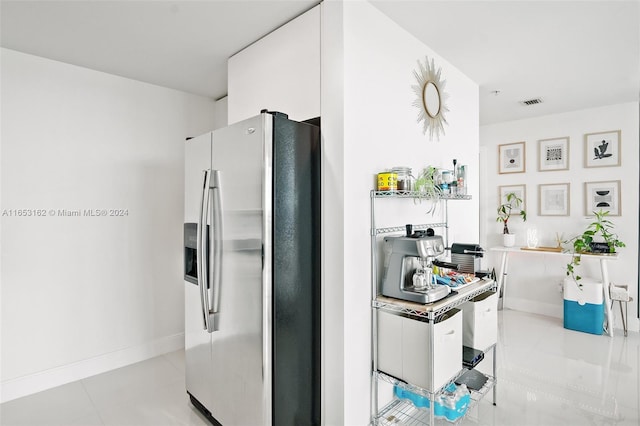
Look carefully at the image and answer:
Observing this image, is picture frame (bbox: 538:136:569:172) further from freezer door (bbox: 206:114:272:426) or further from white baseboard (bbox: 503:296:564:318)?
freezer door (bbox: 206:114:272:426)

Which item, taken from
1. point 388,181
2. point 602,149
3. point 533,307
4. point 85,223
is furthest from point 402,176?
point 533,307

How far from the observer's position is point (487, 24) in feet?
7.40

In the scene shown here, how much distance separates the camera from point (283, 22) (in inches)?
88.5

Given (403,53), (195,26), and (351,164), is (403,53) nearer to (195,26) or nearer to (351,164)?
(351,164)

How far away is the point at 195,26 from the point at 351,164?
1.39m

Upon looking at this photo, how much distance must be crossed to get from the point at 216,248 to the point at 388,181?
1062 mm

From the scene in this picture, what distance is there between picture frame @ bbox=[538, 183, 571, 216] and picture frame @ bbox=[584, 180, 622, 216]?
0.19m

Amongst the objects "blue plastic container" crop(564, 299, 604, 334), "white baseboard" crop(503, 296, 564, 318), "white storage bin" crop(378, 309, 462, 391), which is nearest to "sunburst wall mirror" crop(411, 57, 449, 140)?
"white storage bin" crop(378, 309, 462, 391)

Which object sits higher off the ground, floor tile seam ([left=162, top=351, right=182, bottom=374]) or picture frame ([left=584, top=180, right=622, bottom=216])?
picture frame ([left=584, top=180, right=622, bottom=216])

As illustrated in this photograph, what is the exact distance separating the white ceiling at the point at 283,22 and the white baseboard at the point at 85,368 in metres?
2.44

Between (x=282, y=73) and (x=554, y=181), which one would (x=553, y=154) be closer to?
(x=554, y=181)

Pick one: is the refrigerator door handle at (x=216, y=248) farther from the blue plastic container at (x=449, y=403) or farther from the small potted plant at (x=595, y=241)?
the small potted plant at (x=595, y=241)

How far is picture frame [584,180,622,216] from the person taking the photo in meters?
4.00

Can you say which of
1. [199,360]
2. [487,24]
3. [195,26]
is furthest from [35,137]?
[487,24]
